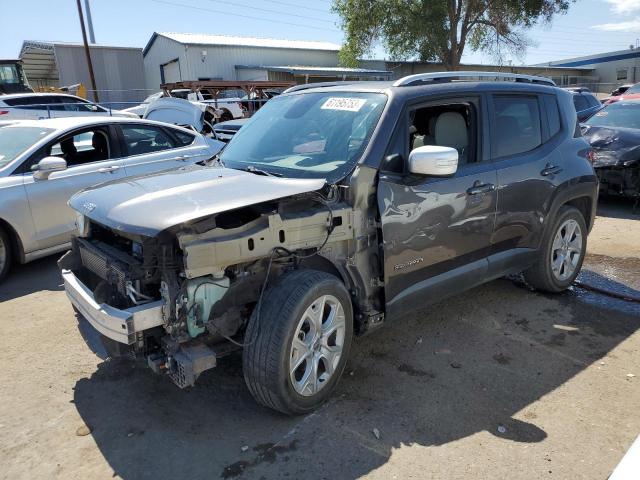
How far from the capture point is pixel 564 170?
183 inches

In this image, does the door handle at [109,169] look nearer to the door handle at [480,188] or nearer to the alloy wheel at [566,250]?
the door handle at [480,188]

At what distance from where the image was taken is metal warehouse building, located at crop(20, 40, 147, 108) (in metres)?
32.5

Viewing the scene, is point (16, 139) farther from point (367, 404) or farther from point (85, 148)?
point (367, 404)

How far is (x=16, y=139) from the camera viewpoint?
238 inches

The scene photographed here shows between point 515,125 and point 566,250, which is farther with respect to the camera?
point 566,250

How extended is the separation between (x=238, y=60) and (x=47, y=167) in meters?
34.7

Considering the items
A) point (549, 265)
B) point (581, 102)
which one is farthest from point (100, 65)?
point (549, 265)

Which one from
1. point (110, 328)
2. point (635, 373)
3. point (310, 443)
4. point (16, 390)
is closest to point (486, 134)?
point (635, 373)

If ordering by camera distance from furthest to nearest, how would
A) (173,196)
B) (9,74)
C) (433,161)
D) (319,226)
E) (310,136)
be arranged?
(9,74) < (310,136) < (433,161) < (319,226) < (173,196)

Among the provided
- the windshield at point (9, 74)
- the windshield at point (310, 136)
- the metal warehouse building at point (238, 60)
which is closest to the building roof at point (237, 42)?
the metal warehouse building at point (238, 60)

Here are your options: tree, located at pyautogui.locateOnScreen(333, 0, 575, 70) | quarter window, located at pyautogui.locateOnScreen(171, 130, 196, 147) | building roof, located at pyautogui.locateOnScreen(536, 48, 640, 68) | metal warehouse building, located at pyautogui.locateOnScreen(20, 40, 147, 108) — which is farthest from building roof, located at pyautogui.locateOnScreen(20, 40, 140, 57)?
building roof, located at pyautogui.locateOnScreen(536, 48, 640, 68)

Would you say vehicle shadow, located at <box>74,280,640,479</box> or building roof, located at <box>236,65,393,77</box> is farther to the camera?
building roof, located at <box>236,65,393,77</box>

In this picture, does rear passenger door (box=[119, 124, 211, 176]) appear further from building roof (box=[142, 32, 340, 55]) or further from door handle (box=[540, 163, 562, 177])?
building roof (box=[142, 32, 340, 55])

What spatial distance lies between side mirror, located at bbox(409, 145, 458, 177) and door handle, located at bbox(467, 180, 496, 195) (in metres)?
0.63
